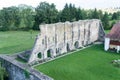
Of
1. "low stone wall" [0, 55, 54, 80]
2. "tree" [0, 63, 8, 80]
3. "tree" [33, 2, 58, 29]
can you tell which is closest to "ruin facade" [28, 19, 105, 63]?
"low stone wall" [0, 55, 54, 80]

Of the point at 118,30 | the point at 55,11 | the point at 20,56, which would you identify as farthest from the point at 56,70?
the point at 55,11

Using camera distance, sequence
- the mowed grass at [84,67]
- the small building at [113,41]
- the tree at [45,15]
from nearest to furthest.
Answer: the mowed grass at [84,67], the small building at [113,41], the tree at [45,15]

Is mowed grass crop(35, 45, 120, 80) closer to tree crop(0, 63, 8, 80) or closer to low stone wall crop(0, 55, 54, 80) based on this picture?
low stone wall crop(0, 55, 54, 80)

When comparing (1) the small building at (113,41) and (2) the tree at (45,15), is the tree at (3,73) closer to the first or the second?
(1) the small building at (113,41)


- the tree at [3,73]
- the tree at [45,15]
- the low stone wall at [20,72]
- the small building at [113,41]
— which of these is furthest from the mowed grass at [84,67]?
the tree at [45,15]

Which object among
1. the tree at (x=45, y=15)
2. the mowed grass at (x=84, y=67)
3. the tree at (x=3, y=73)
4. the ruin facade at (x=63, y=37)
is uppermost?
the tree at (x=45, y=15)

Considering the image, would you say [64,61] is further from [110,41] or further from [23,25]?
[23,25]

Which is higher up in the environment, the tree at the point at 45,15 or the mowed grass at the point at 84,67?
the tree at the point at 45,15
